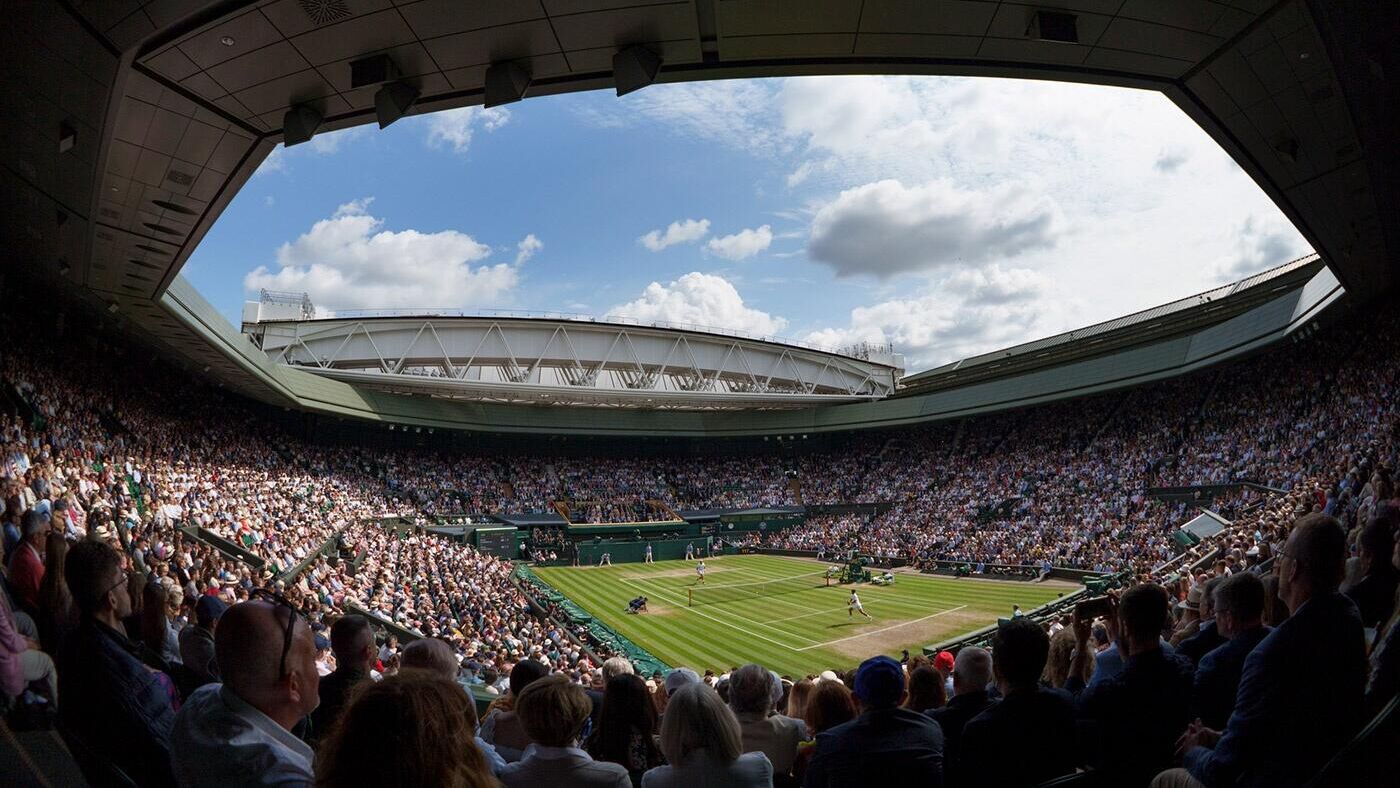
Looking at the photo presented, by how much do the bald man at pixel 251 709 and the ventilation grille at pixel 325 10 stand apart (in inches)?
236

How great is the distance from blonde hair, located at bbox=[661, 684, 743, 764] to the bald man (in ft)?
4.35

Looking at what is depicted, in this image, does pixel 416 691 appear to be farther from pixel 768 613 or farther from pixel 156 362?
pixel 156 362

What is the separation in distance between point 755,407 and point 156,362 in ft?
109

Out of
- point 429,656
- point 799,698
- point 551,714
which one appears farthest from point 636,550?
point 551,714

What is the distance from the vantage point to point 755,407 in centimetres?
4875

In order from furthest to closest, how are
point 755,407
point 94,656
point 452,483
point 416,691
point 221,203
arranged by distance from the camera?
point 755,407 → point 452,483 → point 221,203 → point 94,656 → point 416,691

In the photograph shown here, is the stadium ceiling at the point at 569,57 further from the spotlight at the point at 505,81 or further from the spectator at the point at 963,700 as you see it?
the spectator at the point at 963,700

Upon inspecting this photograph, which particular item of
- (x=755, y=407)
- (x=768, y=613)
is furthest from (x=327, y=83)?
(x=755, y=407)

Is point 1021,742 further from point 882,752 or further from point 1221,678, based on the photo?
point 1221,678

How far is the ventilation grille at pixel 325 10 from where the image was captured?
20.3ft

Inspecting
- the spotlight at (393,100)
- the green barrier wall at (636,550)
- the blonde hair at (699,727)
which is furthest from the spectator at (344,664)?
the green barrier wall at (636,550)

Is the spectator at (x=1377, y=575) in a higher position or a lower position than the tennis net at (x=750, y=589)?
higher

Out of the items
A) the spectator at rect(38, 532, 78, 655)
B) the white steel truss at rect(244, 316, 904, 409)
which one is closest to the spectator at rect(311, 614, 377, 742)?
the spectator at rect(38, 532, 78, 655)

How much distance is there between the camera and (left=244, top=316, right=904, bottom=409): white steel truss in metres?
36.0
